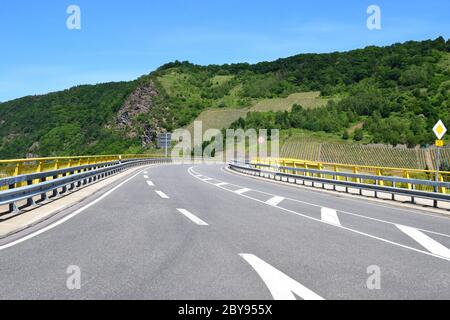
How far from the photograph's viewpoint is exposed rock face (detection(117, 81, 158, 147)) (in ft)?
525

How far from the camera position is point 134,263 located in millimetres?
6551

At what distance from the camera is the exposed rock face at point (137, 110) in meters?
160

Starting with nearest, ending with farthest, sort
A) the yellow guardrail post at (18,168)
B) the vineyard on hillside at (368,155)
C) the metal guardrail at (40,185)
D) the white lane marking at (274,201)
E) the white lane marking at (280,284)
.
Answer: the white lane marking at (280,284) → the metal guardrail at (40,185) → the yellow guardrail post at (18,168) → the white lane marking at (274,201) → the vineyard on hillside at (368,155)

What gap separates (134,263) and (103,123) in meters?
190

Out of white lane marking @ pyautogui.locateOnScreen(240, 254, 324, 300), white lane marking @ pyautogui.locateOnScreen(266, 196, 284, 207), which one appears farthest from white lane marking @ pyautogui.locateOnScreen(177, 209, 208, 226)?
white lane marking @ pyautogui.locateOnScreen(240, 254, 324, 300)

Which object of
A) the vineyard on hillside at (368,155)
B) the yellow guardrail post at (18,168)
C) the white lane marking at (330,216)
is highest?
the yellow guardrail post at (18,168)

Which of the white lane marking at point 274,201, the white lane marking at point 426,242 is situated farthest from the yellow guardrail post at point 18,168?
the white lane marking at point 426,242

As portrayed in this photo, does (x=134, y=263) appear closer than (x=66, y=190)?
Yes

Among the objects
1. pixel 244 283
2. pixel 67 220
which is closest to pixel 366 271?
pixel 244 283

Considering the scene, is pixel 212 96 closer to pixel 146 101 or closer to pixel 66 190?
pixel 146 101

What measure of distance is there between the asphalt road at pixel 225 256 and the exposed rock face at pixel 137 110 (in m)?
148

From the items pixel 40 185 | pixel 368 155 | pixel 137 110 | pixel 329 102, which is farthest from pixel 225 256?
pixel 137 110

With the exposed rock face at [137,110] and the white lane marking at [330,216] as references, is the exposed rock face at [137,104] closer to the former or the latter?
the exposed rock face at [137,110]

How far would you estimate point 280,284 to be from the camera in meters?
5.57
